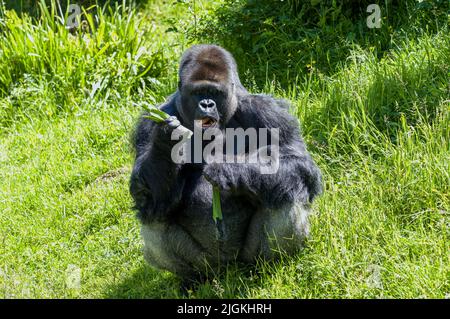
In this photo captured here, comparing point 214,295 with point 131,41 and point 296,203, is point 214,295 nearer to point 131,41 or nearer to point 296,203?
point 296,203

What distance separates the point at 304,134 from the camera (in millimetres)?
5742

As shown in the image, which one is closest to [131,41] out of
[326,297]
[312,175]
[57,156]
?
[57,156]

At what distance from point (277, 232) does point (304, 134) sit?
1.49 m

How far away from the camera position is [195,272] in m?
4.57

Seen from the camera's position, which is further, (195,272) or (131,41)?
(131,41)

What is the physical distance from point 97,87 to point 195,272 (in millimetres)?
3046

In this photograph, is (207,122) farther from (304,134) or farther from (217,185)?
(304,134)

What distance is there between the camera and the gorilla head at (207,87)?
4.23m

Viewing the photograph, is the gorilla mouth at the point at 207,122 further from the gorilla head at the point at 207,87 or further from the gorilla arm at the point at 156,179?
the gorilla arm at the point at 156,179
